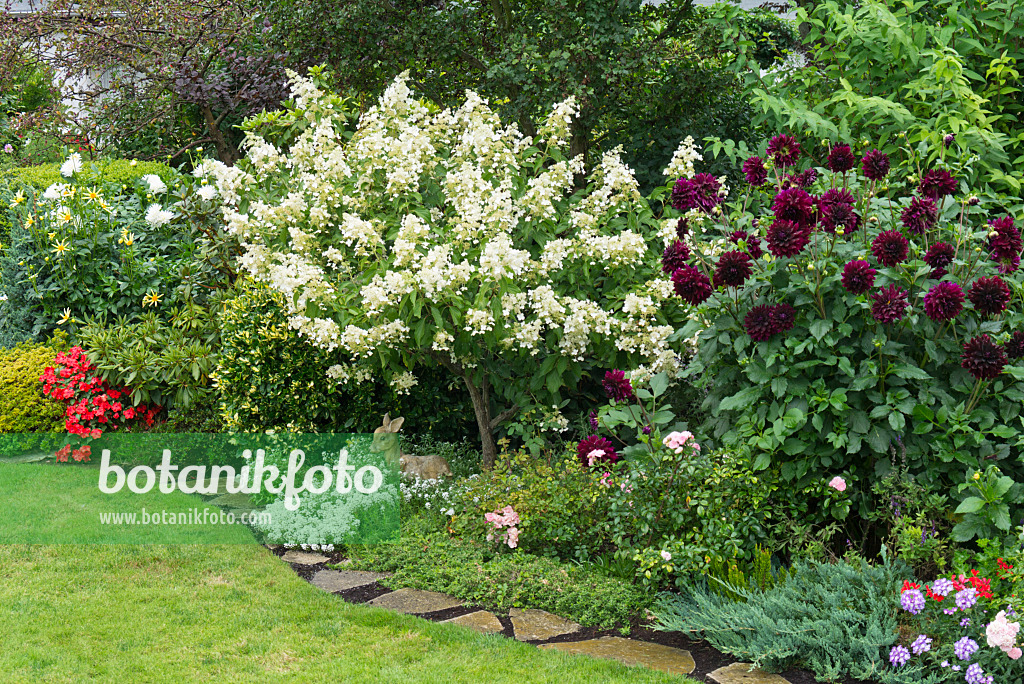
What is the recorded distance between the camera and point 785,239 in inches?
139

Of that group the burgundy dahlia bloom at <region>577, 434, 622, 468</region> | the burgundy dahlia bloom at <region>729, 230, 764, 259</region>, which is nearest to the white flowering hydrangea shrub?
the burgundy dahlia bloom at <region>577, 434, 622, 468</region>

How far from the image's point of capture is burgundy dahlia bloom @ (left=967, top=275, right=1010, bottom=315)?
11.0 feet

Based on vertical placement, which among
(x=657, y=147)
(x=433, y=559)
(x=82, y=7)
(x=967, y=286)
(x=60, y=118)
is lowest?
(x=433, y=559)

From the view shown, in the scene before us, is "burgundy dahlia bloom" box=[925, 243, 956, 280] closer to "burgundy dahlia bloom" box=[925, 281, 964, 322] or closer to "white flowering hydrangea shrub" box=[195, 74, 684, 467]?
"burgundy dahlia bloom" box=[925, 281, 964, 322]

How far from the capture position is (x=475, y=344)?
194 inches

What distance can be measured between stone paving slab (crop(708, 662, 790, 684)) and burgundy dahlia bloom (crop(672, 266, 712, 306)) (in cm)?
143

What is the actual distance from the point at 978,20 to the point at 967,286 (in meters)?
2.62

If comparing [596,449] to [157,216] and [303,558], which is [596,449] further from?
[157,216]

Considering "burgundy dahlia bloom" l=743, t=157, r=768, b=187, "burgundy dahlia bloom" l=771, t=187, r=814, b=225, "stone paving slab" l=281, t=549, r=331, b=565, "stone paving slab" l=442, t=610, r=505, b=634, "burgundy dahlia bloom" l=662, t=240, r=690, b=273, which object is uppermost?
"burgundy dahlia bloom" l=743, t=157, r=768, b=187

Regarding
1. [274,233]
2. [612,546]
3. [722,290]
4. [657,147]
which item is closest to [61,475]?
[274,233]

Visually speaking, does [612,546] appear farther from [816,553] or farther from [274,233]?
[274,233]

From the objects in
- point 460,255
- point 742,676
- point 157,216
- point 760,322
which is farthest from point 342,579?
point 157,216

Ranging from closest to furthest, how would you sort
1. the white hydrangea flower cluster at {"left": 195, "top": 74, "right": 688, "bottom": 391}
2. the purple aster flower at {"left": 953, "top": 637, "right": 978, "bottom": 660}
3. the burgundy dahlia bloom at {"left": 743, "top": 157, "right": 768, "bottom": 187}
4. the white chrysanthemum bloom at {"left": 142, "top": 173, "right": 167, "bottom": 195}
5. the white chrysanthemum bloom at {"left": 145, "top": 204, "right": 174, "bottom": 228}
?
the purple aster flower at {"left": 953, "top": 637, "right": 978, "bottom": 660}
the burgundy dahlia bloom at {"left": 743, "top": 157, "right": 768, "bottom": 187}
the white hydrangea flower cluster at {"left": 195, "top": 74, "right": 688, "bottom": 391}
the white chrysanthemum bloom at {"left": 145, "top": 204, "right": 174, "bottom": 228}
the white chrysanthemum bloom at {"left": 142, "top": 173, "right": 167, "bottom": 195}

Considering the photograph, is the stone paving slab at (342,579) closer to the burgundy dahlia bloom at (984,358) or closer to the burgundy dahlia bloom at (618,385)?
the burgundy dahlia bloom at (618,385)
